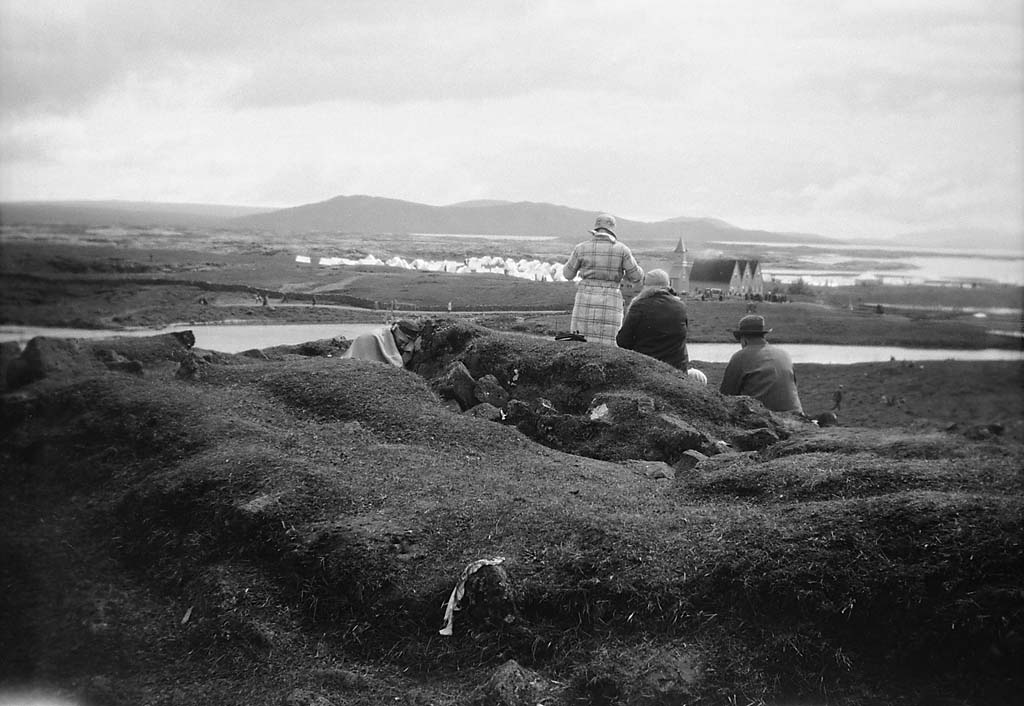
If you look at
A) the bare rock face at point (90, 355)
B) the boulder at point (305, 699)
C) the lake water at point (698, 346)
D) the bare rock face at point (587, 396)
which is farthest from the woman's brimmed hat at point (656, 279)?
the boulder at point (305, 699)

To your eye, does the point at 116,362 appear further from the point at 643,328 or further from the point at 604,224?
the point at 643,328

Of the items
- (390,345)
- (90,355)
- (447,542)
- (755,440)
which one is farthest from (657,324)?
(90,355)

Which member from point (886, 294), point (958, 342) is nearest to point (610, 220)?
point (886, 294)

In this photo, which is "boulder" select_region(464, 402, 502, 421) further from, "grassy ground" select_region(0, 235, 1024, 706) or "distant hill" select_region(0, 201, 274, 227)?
"distant hill" select_region(0, 201, 274, 227)

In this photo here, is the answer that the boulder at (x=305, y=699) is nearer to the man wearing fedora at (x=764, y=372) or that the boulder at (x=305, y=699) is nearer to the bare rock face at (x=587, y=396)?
the bare rock face at (x=587, y=396)

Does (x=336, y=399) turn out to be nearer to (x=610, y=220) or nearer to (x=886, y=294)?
(x=610, y=220)

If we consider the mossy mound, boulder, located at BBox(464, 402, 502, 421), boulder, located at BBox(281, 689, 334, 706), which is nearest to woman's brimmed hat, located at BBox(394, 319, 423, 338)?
boulder, located at BBox(464, 402, 502, 421)
